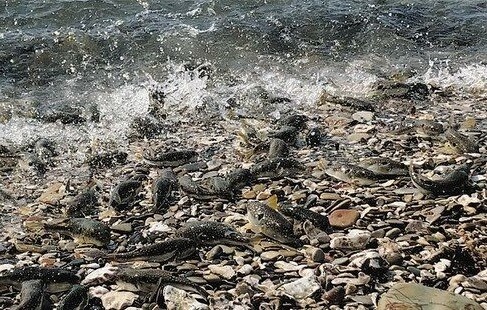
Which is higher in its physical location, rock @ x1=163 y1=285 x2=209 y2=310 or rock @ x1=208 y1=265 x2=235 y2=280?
rock @ x1=163 y1=285 x2=209 y2=310

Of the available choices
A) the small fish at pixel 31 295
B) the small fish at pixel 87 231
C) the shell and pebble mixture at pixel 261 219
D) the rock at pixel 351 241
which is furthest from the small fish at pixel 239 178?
the small fish at pixel 31 295

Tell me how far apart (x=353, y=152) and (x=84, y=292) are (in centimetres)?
476

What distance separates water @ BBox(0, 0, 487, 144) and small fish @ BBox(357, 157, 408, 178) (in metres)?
4.03

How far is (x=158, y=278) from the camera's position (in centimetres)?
500

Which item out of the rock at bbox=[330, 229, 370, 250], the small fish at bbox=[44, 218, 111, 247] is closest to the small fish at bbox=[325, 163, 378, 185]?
the rock at bbox=[330, 229, 370, 250]

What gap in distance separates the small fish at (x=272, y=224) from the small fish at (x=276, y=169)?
4.01 ft

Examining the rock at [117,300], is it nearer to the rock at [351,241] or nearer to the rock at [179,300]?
the rock at [179,300]

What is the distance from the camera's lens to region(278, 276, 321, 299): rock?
4.82 m

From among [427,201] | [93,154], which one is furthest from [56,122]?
[427,201]

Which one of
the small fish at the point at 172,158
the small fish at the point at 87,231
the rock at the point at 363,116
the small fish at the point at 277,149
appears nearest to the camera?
the small fish at the point at 87,231

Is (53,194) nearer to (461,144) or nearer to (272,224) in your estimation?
(272,224)

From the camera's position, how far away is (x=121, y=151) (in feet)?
29.3

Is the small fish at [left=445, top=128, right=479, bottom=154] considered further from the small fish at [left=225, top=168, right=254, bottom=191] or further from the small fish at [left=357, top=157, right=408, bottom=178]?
the small fish at [left=225, top=168, right=254, bottom=191]

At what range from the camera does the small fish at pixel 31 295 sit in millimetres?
4832
